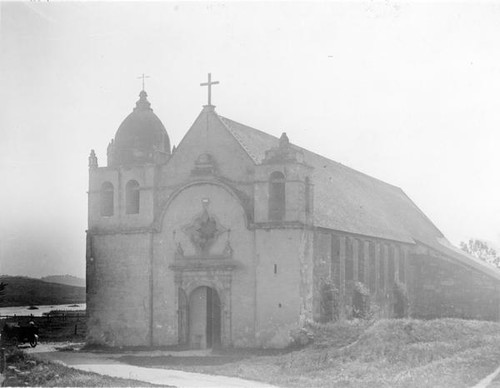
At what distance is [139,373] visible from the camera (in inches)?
978

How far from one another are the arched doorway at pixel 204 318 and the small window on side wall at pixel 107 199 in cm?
661

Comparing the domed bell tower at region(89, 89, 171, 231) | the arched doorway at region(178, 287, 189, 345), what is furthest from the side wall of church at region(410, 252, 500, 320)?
the domed bell tower at region(89, 89, 171, 231)

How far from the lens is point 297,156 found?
107ft

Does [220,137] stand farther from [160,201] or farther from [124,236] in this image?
[124,236]

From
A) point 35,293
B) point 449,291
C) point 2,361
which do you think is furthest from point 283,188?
point 35,293

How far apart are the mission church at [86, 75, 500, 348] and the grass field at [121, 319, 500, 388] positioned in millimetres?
2384

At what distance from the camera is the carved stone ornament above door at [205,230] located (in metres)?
33.5

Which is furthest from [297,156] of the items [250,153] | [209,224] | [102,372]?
[102,372]

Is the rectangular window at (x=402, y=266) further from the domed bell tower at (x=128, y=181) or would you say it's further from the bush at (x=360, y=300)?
the domed bell tower at (x=128, y=181)

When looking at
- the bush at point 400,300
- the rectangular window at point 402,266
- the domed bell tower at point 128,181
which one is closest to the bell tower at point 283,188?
the domed bell tower at point 128,181

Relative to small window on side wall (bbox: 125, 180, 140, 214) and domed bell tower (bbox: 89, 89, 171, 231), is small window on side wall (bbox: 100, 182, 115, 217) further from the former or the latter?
small window on side wall (bbox: 125, 180, 140, 214)

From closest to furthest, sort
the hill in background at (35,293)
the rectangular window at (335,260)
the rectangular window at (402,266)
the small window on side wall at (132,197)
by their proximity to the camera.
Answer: the rectangular window at (335,260) → the small window on side wall at (132,197) → the rectangular window at (402,266) → the hill in background at (35,293)

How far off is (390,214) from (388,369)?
28.1 metres

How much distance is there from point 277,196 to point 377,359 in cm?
1034
